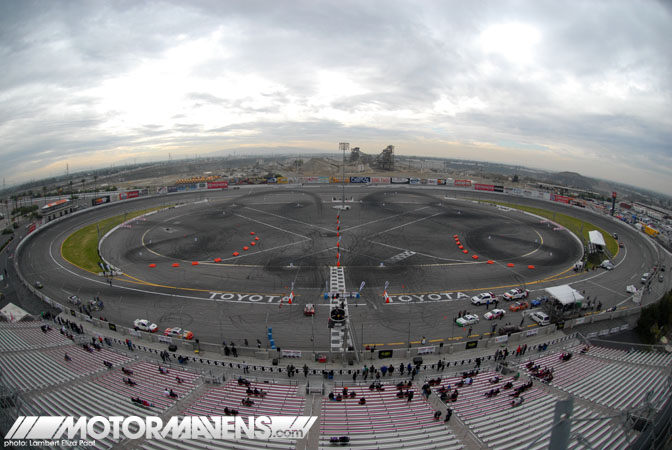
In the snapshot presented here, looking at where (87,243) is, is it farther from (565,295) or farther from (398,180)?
(398,180)

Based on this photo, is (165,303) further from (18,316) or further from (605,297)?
(605,297)

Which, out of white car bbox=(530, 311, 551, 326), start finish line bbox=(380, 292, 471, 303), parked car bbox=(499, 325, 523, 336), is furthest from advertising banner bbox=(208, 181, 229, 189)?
white car bbox=(530, 311, 551, 326)

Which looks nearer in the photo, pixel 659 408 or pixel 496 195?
pixel 659 408

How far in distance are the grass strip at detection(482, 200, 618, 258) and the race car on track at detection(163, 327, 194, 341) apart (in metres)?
57.9

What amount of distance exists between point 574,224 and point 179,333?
73.9 meters

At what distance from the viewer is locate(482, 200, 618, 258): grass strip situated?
5336cm

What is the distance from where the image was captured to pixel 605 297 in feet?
114

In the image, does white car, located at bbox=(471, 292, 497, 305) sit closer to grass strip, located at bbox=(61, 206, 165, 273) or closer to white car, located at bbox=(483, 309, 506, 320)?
white car, located at bbox=(483, 309, 506, 320)

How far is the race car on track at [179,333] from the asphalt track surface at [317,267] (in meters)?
1.02

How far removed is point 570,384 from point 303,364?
684 inches

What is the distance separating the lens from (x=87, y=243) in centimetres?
5184

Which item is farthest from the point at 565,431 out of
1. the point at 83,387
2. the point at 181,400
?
the point at 83,387

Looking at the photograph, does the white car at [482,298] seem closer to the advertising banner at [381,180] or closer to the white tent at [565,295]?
the white tent at [565,295]

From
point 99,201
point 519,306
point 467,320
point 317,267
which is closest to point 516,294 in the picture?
point 519,306
